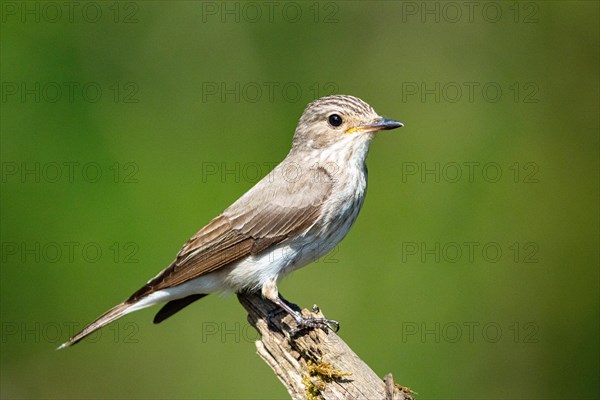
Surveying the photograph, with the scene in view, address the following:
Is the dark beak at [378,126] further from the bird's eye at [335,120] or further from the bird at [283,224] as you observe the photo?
the bird's eye at [335,120]

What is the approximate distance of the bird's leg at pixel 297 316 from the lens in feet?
22.6

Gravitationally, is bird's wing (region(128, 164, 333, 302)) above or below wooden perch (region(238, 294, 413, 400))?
above

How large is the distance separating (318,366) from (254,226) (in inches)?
64.5

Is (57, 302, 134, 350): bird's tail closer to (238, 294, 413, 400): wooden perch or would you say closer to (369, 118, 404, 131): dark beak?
(238, 294, 413, 400): wooden perch

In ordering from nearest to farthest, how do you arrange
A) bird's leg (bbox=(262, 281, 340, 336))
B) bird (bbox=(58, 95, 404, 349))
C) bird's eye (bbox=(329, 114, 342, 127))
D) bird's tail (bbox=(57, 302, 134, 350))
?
bird's leg (bbox=(262, 281, 340, 336))
bird (bbox=(58, 95, 404, 349))
bird's tail (bbox=(57, 302, 134, 350))
bird's eye (bbox=(329, 114, 342, 127))

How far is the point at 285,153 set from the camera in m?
9.96

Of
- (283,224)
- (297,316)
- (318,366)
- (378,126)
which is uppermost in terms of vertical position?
(378,126)

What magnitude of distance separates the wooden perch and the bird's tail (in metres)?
1.27

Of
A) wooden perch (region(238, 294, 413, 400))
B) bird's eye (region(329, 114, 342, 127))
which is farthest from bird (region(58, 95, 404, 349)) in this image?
wooden perch (region(238, 294, 413, 400))

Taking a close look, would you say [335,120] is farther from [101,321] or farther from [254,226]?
[101,321]

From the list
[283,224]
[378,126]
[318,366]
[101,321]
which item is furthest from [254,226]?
[318,366]

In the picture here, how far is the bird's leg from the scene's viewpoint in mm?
6902

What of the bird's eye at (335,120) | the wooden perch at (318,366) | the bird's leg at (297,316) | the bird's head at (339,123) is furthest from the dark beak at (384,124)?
the wooden perch at (318,366)

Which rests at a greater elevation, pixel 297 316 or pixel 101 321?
pixel 101 321
